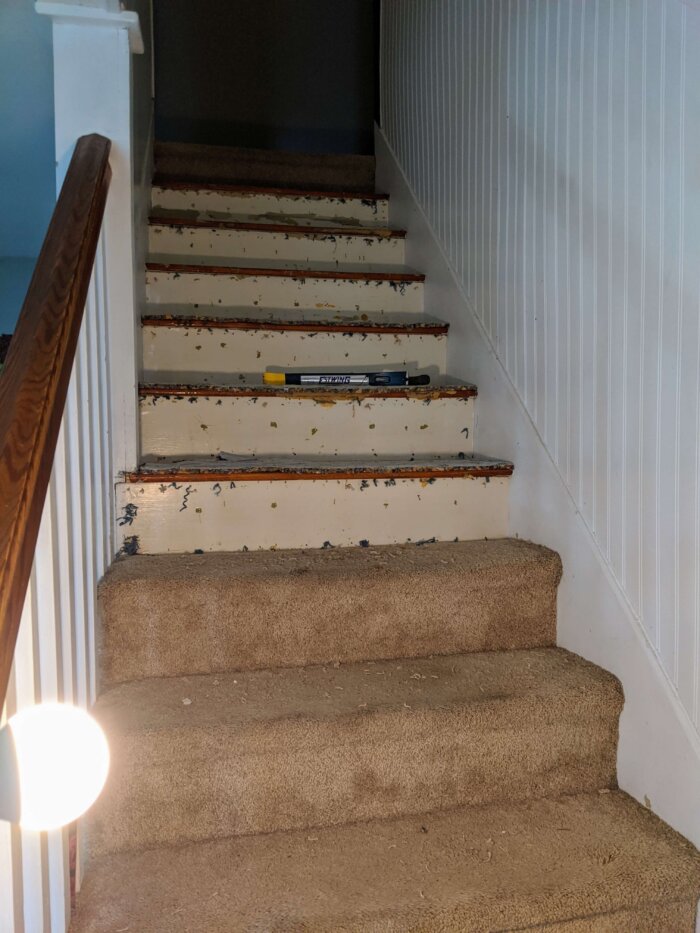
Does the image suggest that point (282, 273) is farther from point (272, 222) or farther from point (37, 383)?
point (37, 383)

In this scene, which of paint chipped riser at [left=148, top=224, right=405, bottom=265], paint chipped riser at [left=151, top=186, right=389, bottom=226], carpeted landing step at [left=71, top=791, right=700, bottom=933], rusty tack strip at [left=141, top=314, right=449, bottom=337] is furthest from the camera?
paint chipped riser at [left=151, top=186, right=389, bottom=226]

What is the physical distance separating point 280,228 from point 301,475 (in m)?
1.24

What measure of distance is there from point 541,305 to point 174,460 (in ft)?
2.92

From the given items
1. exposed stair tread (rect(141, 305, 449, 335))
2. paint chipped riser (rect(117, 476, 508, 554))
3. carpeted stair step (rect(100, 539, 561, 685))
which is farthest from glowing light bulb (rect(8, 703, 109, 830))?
exposed stair tread (rect(141, 305, 449, 335))

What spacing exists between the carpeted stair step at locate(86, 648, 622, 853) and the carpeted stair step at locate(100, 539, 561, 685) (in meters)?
0.05

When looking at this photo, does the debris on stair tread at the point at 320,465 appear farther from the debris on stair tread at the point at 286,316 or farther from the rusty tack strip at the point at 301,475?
the debris on stair tread at the point at 286,316

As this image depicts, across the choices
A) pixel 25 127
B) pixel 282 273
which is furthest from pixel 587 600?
pixel 25 127

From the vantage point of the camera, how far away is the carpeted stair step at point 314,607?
3.88 ft

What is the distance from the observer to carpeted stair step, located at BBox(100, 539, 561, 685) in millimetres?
1184

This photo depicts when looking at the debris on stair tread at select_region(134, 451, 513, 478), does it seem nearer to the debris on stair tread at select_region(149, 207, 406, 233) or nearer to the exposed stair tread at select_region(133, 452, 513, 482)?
the exposed stair tread at select_region(133, 452, 513, 482)

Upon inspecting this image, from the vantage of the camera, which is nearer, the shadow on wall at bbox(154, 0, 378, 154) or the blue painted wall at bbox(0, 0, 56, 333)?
the blue painted wall at bbox(0, 0, 56, 333)

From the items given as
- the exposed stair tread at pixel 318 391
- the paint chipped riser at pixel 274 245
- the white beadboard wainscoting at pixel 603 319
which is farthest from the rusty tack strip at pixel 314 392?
the paint chipped riser at pixel 274 245

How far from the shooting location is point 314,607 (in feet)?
4.07

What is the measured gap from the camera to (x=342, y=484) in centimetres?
143
